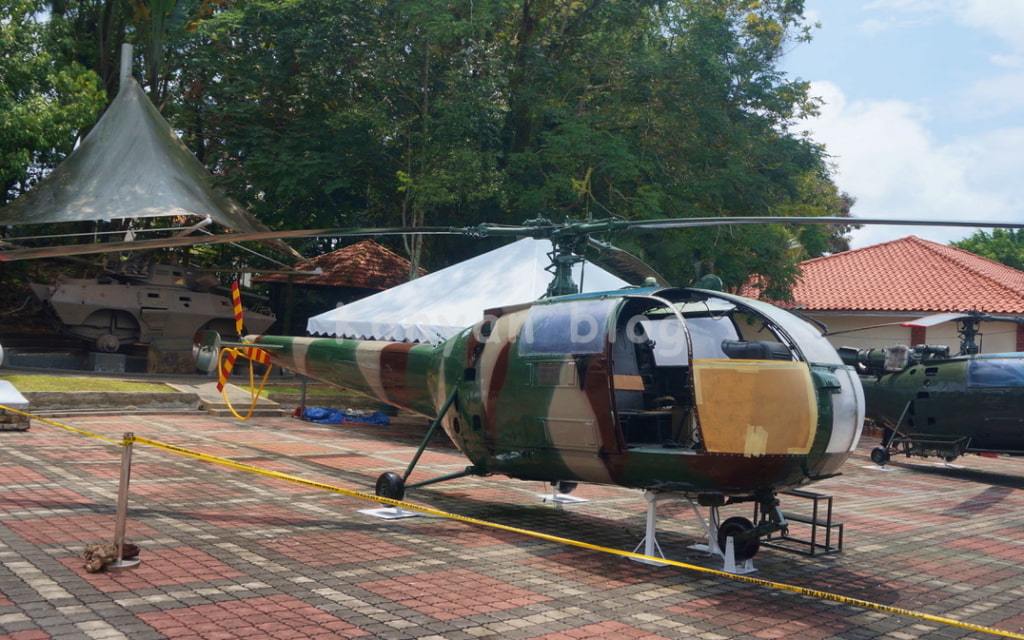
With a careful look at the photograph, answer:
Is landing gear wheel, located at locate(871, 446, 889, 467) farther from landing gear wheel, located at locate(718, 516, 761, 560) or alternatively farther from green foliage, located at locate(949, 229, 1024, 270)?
green foliage, located at locate(949, 229, 1024, 270)

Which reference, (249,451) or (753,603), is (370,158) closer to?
(249,451)

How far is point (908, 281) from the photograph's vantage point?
2862 centimetres

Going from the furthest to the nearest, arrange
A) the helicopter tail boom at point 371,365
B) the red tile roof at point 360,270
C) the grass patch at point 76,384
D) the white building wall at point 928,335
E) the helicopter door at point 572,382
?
the red tile roof at point 360,270, the white building wall at point 928,335, the grass patch at point 76,384, the helicopter tail boom at point 371,365, the helicopter door at point 572,382

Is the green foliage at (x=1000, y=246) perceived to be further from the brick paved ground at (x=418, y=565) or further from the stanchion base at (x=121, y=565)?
the stanchion base at (x=121, y=565)

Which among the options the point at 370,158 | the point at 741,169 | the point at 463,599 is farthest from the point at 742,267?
the point at 463,599

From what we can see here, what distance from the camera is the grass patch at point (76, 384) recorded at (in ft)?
51.7

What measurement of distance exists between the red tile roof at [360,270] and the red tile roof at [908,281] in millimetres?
12765

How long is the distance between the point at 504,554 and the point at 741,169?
16043 millimetres

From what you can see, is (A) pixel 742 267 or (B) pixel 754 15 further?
(B) pixel 754 15

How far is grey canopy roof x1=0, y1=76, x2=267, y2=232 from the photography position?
2020 cm

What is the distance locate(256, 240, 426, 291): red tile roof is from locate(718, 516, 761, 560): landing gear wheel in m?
19.2

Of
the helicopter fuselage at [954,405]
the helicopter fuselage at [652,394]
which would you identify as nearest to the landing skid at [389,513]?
the helicopter fuselage at [652,394]

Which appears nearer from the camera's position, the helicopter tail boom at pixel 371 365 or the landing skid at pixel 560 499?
the landing skid at pixel 560 499

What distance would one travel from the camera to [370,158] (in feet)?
74.8
